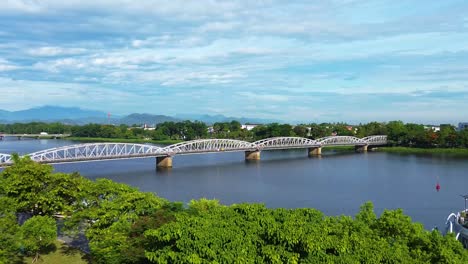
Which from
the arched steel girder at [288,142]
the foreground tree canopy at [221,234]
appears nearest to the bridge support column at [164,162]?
the arched steel girder at [288,142]

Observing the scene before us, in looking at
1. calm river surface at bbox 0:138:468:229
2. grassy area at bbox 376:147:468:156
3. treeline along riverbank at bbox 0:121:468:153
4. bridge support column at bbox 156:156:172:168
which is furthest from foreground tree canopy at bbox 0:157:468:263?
treeline along riverbank at bbox 0:121:468:153

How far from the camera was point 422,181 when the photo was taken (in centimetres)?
3378

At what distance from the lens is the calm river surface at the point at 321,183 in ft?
82.8

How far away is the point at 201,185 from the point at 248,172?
971 cm

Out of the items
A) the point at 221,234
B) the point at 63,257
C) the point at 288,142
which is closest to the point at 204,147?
the point at 288,142

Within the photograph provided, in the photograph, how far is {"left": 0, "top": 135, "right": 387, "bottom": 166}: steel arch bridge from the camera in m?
39.1

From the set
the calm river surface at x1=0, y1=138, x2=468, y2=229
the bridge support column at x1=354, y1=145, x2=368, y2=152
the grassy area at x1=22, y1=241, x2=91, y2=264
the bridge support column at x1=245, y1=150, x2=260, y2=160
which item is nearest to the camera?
the grassy area at x1=22, y1=241, x2=91, y2=264

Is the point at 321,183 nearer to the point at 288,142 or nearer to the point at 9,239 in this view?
the point at 9,239

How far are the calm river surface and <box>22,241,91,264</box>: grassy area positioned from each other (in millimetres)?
12195

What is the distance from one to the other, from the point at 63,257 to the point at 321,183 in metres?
23.1

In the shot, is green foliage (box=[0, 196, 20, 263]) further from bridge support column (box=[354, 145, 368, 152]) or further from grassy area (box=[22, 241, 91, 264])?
bridge support column (box=[354, 145, 368, 152])

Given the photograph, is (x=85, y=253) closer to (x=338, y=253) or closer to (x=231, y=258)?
(x=231, y=258)

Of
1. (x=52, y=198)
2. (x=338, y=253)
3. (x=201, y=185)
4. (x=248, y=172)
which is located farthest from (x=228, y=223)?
(x=248, y=172)

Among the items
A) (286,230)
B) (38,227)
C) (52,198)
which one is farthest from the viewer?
(52,198)
